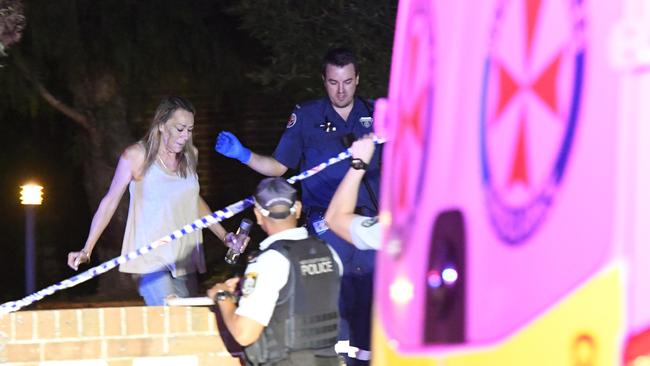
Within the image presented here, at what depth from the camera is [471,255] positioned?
2.81m

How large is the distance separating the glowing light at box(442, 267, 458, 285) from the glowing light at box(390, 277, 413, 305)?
0.58 feet

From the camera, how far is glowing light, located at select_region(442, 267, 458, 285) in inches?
113

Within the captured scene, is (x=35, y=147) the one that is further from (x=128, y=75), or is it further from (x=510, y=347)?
(x=510, y=347)

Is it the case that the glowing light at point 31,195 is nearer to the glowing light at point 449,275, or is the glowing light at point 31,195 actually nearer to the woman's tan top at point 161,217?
the woman's tan top at point 161,217

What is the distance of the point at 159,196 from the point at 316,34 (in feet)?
11.3

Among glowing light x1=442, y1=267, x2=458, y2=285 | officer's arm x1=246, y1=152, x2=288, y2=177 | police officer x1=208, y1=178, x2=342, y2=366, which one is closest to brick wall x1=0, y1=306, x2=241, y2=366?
officer's arm x1=246, y1=152, x2=288, y2=177

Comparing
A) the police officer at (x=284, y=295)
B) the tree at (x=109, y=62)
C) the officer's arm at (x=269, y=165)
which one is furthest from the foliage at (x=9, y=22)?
the police officer at (x=284, y=295)

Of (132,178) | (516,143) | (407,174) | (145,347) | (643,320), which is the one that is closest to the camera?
(643,320)

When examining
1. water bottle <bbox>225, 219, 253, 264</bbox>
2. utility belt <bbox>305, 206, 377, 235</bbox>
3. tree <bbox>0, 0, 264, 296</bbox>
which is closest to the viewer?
water bottle <bbox>225, 219, 253, 264</bbox>

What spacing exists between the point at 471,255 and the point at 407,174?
0.44m

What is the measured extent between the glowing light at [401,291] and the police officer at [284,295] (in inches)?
76.8

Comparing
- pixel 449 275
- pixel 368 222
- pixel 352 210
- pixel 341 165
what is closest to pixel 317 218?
pixel 341 165

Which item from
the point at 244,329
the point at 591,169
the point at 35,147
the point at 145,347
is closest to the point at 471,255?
the point at 591,169

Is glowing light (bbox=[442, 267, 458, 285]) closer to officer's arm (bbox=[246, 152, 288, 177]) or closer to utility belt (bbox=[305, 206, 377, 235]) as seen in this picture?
utility belt (bbox=[305, 206, 377, 235])
